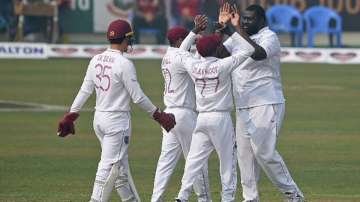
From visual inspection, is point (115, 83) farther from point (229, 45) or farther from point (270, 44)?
point (270, 44)

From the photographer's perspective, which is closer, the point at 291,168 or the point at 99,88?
the point at 99,88

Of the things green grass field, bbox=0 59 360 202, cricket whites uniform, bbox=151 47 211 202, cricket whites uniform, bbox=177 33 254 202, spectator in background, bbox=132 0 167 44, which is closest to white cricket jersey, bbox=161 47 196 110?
cricket whites uniform, bbox=151 47 211 202

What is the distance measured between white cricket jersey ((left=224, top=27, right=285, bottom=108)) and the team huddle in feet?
0.04

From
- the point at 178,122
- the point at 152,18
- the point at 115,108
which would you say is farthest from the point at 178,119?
the point at 152,18

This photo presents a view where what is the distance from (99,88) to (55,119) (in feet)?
42.0

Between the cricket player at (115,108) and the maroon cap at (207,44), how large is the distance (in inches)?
33.2

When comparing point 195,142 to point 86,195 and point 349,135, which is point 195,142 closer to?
point 86,195

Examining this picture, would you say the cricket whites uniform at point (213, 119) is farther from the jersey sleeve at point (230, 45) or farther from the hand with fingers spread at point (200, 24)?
the hand with fingers spread at point (200, 24)

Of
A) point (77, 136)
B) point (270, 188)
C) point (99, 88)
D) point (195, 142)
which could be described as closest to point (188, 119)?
point (195, 142)

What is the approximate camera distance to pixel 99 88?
44.7 feet

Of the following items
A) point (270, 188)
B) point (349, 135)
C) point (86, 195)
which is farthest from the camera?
point (349, 135)

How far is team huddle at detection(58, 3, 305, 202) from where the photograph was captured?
13.5 metres

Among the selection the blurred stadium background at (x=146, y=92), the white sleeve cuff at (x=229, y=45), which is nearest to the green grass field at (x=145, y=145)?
the blurred stadium background at (x=146, y=92)

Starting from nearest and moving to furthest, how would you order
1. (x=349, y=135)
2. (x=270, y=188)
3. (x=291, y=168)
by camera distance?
(x=270, y=188), (x=291, y=168), (x=349, y=135)
